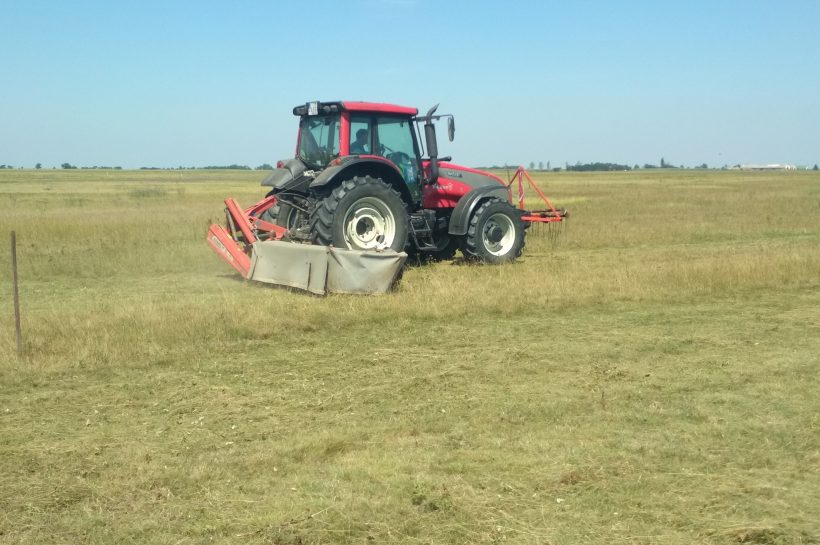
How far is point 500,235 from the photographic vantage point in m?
13.5

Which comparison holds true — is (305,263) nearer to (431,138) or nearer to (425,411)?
(431,138)

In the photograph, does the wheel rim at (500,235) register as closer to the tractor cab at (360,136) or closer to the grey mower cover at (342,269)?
the tractor cab at (360,136)

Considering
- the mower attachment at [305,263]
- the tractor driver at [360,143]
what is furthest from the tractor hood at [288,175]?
the tractor driver at [360,143]

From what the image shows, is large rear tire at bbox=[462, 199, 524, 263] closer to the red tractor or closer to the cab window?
the red tractor

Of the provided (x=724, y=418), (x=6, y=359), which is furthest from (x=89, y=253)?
(x=724, y=418)

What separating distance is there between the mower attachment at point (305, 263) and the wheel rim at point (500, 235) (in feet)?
10.7

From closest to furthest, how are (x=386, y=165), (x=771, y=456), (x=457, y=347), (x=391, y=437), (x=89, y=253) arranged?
(x=771, y=456) < (x=391, y=437) < (x=457, y=347) < (x=386, y=165) < (x=89, y=253)

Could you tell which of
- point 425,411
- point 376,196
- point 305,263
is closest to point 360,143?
point 376,196

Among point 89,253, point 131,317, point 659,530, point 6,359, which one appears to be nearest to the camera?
point 659,530

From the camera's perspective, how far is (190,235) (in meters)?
17.1

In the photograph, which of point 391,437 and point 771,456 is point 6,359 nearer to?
point 391,437

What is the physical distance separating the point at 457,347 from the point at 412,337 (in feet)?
1.91

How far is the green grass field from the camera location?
4.15 m

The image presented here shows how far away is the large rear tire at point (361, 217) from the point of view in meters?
11.0
